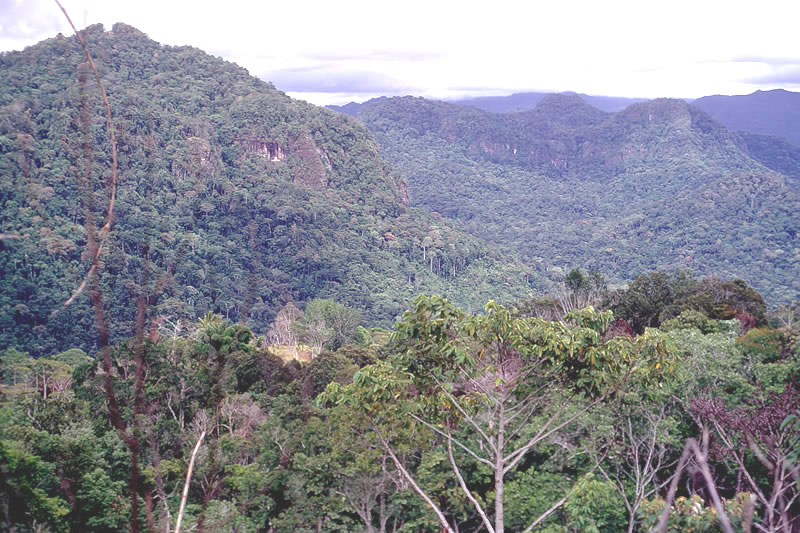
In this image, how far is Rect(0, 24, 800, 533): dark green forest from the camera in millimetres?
1795

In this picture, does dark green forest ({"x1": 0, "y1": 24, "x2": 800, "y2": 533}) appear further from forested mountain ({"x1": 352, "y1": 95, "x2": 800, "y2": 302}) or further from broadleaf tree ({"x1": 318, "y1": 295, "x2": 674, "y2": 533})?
forested mountain ({"x1": 352, "y1": 95, "x2": 800, "y2": 302})

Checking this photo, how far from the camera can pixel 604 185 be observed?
124 metres

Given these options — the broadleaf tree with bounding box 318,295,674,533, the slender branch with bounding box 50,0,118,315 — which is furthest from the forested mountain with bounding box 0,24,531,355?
the slender branch with bounding box 50,0,118,315

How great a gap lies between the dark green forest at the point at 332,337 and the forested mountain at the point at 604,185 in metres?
0.84

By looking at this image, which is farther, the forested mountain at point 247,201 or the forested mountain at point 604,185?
the forested mountain at point 604,185

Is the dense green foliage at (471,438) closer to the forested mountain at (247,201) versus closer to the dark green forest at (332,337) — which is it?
the dark green forest at (332,337)

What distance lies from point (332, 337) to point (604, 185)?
111 m

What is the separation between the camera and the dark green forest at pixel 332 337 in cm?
179

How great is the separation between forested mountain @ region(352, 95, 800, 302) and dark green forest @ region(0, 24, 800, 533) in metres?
0.84

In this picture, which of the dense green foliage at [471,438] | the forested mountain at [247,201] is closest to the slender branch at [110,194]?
the dense green foliage at [471,438]

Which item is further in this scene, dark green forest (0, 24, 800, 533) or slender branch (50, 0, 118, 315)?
dark green forest (0, 24, 800, 533)

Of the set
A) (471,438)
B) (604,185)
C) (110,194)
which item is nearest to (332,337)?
(471,438)

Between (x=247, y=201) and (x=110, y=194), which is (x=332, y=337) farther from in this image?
(x=247, y=201)

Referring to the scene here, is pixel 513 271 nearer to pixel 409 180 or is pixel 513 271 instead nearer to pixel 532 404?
pixel 532 404
